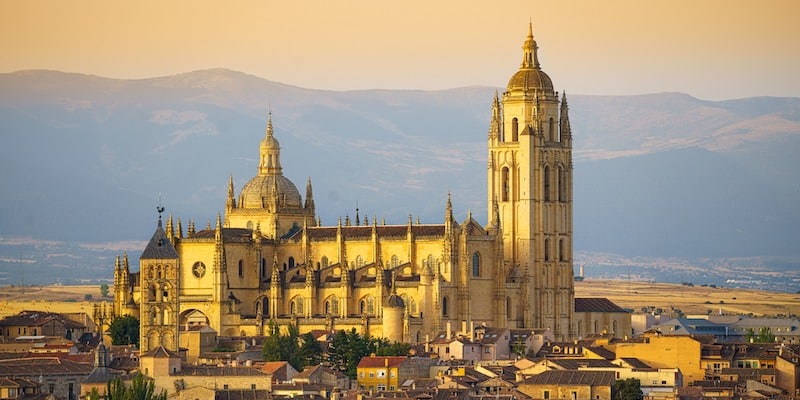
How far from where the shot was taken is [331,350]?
12219cm

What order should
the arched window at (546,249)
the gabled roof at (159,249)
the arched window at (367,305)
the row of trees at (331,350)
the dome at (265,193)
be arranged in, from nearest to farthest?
the row of trees at (331,350) < the gabled roof at (159,249) < the arched window at (367,305) < the arched window at (546,249) < the dome at (265,193)

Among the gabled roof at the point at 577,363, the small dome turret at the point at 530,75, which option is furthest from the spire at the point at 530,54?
the gabled roof at the point at 577,363

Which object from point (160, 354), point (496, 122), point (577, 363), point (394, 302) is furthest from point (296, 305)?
point (160, 354)

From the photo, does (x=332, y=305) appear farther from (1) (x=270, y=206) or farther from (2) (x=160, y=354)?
(2) (x=160, y=354)

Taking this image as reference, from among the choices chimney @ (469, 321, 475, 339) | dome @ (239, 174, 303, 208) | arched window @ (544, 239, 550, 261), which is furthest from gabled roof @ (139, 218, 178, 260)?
arched window @ (544, 239, 550, 261)

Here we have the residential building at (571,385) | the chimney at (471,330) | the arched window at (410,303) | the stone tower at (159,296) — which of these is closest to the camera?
the residential building at (571,385)

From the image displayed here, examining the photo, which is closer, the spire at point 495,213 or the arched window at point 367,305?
the arched window at point 367,305

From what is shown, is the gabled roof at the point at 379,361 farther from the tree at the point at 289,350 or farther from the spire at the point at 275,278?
the spire at the point at 275,278

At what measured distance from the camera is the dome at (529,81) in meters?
148

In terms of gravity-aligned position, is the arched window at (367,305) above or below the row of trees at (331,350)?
above

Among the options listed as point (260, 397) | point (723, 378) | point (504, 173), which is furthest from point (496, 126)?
point (260, 397)

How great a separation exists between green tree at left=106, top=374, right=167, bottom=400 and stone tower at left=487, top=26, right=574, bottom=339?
49474 mm

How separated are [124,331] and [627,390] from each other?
4712cm

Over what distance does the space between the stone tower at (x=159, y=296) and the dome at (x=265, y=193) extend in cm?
2353
